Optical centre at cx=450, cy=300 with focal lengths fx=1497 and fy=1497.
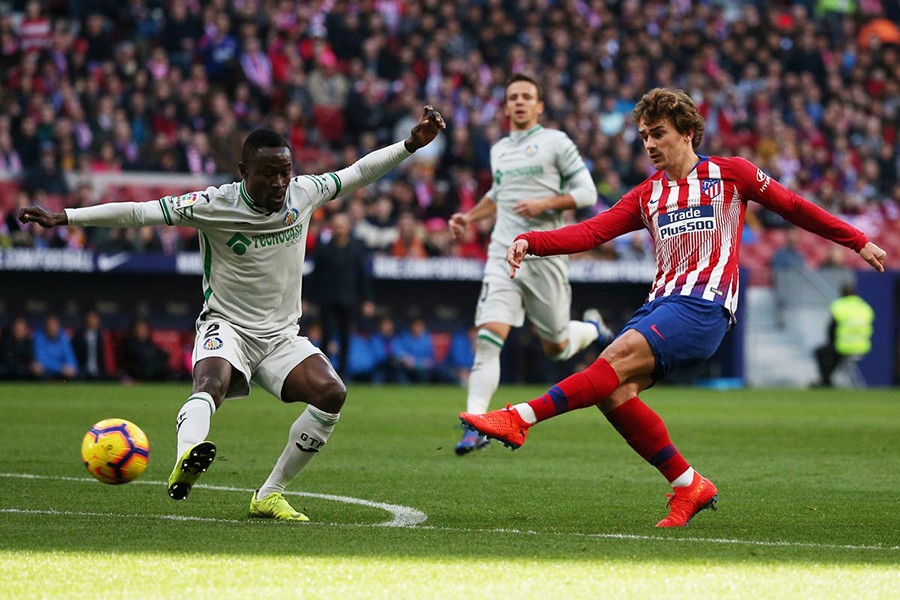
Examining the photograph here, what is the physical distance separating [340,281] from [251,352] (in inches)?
509

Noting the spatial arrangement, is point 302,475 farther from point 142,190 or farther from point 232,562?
point 142,190

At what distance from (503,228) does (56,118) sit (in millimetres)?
12403

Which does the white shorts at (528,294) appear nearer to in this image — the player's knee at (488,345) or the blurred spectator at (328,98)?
the player's knee at (488,345)

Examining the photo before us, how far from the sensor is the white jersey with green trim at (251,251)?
729cm

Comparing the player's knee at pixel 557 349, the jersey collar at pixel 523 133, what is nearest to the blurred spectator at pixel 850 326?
the player's knee at pixel 557 349

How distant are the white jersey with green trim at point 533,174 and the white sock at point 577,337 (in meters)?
0.96

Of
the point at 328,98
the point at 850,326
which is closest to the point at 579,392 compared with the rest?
the point at 850,326

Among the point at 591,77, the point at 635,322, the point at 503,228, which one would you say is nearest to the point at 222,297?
the point at 635,322

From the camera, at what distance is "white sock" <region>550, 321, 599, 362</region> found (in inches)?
477

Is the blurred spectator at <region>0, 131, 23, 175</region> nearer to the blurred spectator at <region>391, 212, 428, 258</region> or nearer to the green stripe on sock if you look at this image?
the blurred spectator at <region>391, 212, 428, 258</region>

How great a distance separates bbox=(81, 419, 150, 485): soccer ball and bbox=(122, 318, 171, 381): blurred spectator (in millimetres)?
Answer: 13657

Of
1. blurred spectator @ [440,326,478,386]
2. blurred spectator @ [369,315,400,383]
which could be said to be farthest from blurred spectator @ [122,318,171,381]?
blurred spectator @ [440,326,478,386]

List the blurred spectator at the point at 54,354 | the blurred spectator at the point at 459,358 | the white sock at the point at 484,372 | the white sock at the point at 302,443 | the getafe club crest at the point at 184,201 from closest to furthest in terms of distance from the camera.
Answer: the getafe club crest at the point at 184,201 → the white sock at the point at 302,443 → the white sock at the point at 484,372 → the blurred spectator at the point at 54,354 → the blurred spectator at the point at 459,358

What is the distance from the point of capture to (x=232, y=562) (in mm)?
5488
